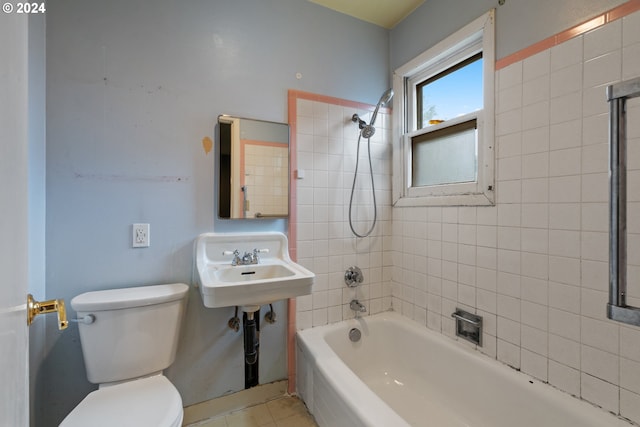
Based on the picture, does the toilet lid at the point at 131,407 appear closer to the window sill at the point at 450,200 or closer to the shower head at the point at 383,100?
the window sill at the point at 450,200

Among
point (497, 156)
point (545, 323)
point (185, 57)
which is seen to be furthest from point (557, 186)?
point (185, 57)

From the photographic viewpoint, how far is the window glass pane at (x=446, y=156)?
164cm

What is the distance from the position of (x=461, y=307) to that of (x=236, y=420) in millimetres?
1408

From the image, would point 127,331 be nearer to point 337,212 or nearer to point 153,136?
point 153,136

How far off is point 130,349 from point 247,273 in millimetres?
607

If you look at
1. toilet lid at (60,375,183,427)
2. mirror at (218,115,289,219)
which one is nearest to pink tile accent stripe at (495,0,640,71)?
mirror at (218,115,289,219)

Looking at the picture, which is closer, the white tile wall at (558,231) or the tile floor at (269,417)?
the white tile wall at (558,231)

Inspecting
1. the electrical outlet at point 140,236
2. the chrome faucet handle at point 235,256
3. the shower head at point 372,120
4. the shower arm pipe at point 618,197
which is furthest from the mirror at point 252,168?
the shower arm pipe at point 618,197

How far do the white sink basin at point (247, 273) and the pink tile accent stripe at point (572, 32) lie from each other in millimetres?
1438

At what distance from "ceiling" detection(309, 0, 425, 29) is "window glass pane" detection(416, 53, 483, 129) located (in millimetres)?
484

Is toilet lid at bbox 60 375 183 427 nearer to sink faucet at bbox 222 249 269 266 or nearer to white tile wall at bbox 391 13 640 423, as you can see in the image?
sink faucet at bbox 222 249 269 266

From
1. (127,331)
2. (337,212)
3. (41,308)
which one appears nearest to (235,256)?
(127,331)

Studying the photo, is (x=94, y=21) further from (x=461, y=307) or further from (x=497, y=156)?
(x=461, y=307)

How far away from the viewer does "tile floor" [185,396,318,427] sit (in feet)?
5.02
